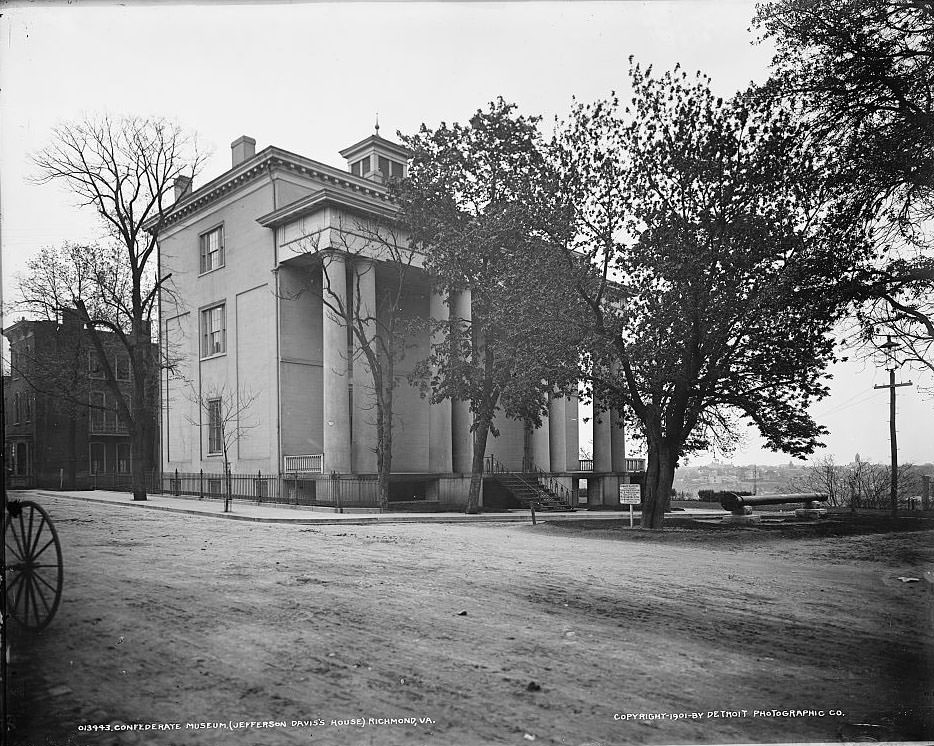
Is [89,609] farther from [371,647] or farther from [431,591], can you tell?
[431,591]

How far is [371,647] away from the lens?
4.80m

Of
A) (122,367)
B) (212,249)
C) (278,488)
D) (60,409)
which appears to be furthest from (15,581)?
(278,488)

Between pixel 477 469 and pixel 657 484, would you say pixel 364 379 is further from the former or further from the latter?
pixel 657 484

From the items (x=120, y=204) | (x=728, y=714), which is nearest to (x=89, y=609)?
(x=120, y=204)

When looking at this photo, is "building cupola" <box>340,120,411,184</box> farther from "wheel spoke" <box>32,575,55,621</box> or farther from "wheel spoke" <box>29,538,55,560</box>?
"wheel spoke" <box>32,575,55,621</box>

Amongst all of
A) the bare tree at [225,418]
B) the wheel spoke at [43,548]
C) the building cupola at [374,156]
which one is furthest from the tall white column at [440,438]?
the wheel spoke at [43,548]

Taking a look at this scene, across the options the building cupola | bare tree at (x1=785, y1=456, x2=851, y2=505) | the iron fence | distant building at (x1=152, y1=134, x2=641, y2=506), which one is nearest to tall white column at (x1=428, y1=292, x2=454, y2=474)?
distant building at (x1=152, y1=134, x2=641, y2=506)

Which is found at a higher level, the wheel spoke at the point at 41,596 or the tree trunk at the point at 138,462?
the tree trunk at the point at 138,462

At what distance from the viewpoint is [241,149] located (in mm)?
6387

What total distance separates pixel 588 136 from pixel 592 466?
50.8 ft

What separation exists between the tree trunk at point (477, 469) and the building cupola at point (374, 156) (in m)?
7.96

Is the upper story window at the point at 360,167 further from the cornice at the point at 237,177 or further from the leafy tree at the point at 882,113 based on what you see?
the leafy tree at the point at 882,113

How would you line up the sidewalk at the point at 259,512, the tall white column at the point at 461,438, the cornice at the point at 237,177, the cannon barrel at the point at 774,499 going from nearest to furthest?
the sidewalk at the point at 259,512, the cornice at the point at 237,177, the cannon barrel at the point at 774,499, the tall white column at the point at 461,438

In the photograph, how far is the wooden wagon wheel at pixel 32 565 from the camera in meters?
4.73
